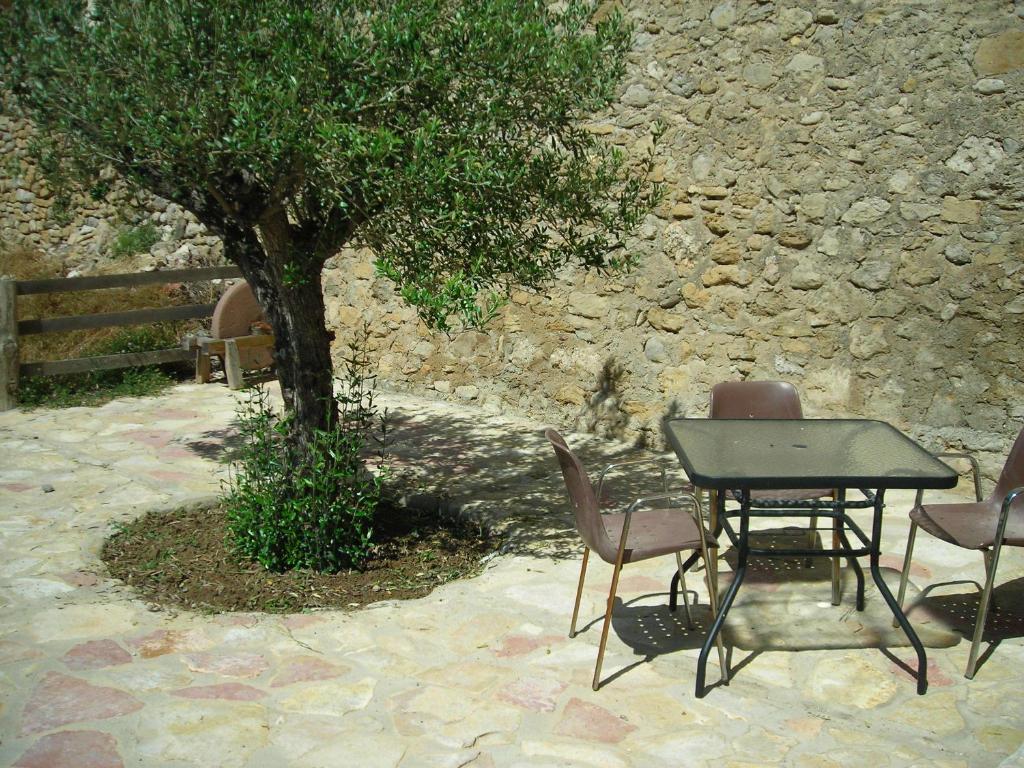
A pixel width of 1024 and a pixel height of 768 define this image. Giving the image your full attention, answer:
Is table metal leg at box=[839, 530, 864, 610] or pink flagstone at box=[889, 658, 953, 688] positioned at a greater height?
table metal leg at box=[839, 530, 864, 610]

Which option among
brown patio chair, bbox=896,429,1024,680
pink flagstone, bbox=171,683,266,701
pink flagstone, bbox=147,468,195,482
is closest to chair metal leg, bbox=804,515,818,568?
brown patio chair, bbox=896,429,1024,680

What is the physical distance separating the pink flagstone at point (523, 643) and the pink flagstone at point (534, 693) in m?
0.23

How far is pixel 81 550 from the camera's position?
495cm

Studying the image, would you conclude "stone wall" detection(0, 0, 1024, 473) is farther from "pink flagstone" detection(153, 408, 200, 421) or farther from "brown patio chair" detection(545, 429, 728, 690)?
"pink flagstone" detection(153, 408, 200, 421)

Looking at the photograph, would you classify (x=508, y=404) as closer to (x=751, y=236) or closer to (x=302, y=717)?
(x=751, y=236)

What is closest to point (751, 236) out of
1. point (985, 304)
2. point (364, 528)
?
point (985, 304)

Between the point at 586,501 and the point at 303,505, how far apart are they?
5.12 feet

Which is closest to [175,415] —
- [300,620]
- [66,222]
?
[300,620]

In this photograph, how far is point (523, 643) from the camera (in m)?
3.96

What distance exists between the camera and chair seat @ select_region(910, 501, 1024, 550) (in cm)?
377

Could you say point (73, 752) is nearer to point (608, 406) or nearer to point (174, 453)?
point (174, 453)

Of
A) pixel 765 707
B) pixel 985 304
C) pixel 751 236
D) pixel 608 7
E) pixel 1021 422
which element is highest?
pixel 608 7

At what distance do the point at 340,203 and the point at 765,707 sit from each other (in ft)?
7.92

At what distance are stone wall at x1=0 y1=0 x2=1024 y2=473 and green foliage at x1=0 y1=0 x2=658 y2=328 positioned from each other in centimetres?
191
